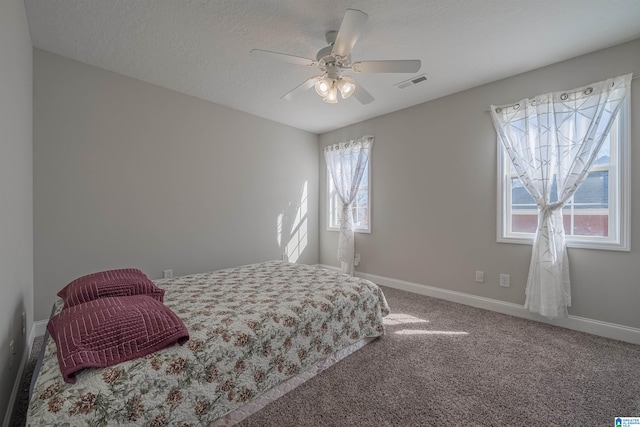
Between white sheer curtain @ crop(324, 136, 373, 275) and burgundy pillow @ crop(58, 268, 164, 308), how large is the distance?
3.00 metres

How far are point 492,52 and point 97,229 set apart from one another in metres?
4.24

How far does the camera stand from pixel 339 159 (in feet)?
15.4

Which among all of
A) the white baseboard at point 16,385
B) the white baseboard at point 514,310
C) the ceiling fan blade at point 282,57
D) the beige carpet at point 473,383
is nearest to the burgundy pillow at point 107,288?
the white baseboard at point 16,385

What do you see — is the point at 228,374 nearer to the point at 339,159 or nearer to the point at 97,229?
the point at 97,229

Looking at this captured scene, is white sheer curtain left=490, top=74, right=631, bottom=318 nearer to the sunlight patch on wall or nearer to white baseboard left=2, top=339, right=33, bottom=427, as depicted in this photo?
the sunlight patch on wall

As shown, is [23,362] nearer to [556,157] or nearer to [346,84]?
[346,84]

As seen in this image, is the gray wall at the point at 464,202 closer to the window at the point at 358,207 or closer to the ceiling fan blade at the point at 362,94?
the window at the point at 358,207

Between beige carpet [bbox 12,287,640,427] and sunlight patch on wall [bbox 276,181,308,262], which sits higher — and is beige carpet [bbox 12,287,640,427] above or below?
below

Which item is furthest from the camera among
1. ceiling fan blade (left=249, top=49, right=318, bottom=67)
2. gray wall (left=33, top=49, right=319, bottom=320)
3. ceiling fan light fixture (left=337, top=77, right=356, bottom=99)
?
gray wall (left=33, top=49, right=319, bottom=320)

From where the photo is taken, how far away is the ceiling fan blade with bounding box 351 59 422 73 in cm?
203

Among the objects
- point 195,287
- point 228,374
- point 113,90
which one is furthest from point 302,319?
point 113,90

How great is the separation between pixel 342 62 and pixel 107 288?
7.53 feet

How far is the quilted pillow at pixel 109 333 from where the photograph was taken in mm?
1122

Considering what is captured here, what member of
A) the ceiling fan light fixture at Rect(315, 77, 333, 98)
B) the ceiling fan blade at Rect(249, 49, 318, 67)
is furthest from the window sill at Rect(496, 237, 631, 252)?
the ceiling fan blade at Rect(249, 49, 318, 67)
